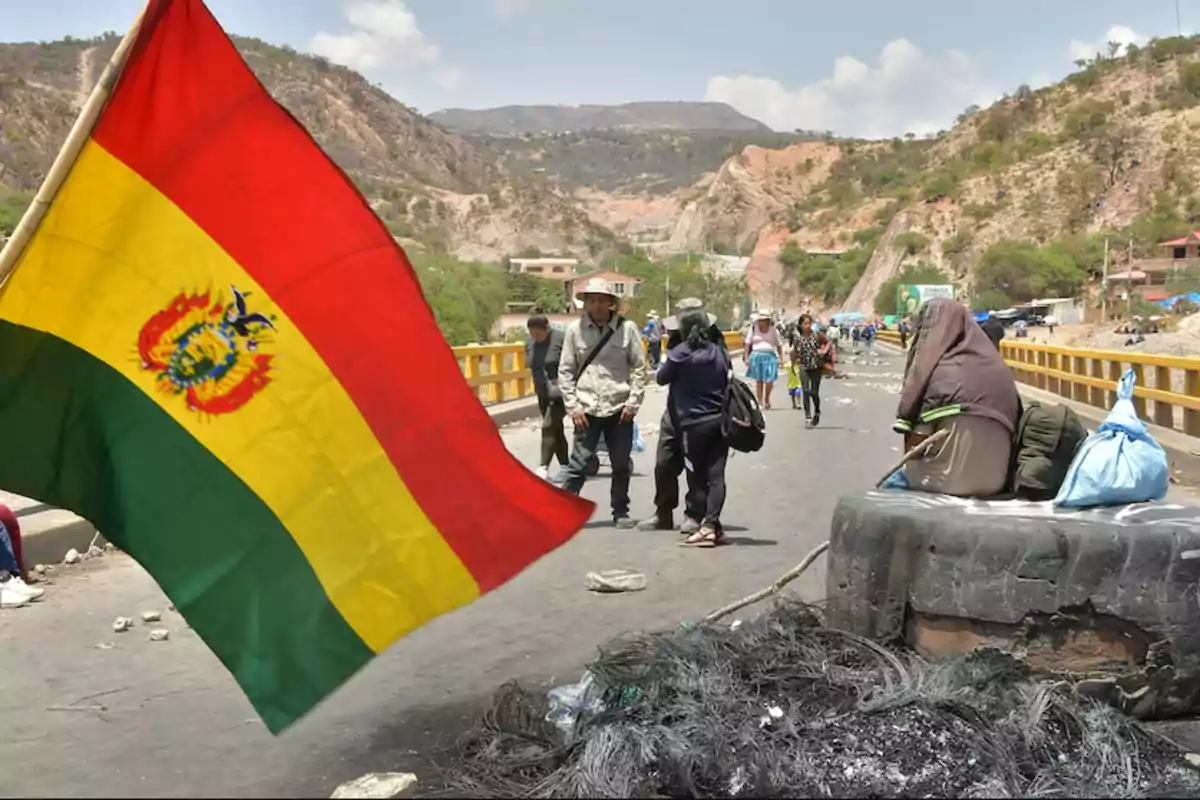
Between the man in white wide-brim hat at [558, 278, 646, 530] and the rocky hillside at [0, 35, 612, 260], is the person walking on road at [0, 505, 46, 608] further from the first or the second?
the rocky hillside at [0, 35, 612, 260]

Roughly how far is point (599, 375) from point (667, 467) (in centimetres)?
82

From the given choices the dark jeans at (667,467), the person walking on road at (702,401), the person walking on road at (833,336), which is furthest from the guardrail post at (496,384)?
the person walking on road at (702,401)

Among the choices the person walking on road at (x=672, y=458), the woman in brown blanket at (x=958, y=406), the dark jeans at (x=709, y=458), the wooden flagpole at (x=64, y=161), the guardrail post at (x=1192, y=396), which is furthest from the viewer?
the guardrail post at (x=1192, y=396)

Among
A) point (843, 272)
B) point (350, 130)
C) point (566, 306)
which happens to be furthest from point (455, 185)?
point (566, 306)

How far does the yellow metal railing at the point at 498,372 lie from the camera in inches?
715

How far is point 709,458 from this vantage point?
8.56m

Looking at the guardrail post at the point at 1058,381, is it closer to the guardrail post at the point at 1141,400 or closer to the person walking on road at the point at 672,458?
the guardrail post at the point at 1141,400

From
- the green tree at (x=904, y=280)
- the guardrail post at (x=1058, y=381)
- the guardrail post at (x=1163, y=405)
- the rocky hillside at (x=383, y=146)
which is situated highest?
the rocky hillside at (x=383, y=146)

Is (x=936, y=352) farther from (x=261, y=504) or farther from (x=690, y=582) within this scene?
(x=261, y=504)

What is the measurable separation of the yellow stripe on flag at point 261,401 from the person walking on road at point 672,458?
16.5 ft

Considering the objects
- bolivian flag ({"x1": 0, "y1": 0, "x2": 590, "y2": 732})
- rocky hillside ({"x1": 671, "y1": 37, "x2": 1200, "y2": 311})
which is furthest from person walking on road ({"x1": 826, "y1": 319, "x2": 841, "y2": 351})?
rocky hillside ({"x1": 671, "y1": 37, "x2": 1200, "y2": 311})

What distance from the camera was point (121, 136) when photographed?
3.54m

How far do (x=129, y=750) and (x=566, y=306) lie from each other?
103210 mm

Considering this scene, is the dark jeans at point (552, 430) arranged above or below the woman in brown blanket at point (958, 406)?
below
